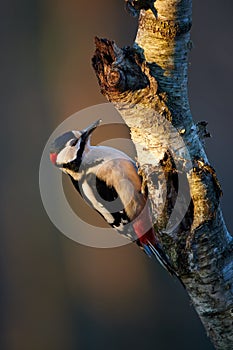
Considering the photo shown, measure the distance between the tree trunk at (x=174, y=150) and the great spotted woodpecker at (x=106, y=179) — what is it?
1.58 ft

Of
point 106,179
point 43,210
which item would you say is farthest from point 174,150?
point 43,210

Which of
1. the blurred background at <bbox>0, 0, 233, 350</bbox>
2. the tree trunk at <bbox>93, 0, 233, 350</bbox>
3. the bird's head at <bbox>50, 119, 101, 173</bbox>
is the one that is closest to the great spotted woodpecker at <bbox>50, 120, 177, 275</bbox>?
the bird's head at <bbox>50, 119, 101, 173</bbox>

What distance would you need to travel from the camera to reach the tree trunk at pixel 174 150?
1501mm

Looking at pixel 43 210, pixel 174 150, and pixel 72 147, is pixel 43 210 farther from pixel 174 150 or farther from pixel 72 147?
pixel 174 150

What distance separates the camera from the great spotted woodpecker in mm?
2170

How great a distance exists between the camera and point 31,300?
356cm

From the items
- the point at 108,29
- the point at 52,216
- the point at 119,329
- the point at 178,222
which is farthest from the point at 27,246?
the point at 178,222

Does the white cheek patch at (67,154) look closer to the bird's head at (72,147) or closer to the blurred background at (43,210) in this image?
the bird's head at (72,147)

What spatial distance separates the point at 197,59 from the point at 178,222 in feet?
6.58

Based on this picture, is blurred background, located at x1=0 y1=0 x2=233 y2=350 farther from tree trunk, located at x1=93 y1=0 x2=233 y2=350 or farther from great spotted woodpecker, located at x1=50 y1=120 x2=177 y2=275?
Answer: tree trunk, located at x1=93 y1=0 x2=233 y2=350

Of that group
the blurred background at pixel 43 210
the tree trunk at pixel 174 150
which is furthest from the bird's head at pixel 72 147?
the blurred background at pixel 43 210

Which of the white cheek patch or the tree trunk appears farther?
the white cheek patch

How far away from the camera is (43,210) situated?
3.45m

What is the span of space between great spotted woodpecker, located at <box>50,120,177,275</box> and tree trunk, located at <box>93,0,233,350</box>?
1.58ft
